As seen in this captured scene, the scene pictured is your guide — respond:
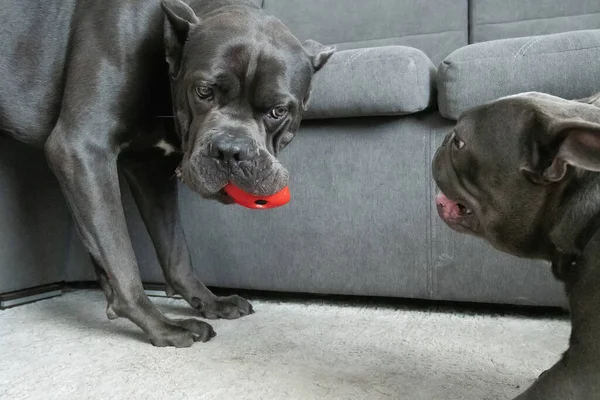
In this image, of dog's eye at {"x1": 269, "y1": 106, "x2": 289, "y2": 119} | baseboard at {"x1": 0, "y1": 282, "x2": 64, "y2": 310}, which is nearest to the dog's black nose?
dog's eye at {"x1": 269, "y1": 106, "x2": 289, "y2": 119}

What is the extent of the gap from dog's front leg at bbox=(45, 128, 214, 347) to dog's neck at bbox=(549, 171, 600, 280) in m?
0.84

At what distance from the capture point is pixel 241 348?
141cm

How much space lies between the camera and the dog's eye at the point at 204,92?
4.60 ft

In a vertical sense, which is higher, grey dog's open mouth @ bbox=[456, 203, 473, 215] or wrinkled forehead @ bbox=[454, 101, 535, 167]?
wrinkled forehead @ bbox=[454, 101, 535, 167]

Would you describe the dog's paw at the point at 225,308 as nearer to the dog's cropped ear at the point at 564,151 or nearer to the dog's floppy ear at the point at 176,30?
the dog's floppy ear at the point at 176,30

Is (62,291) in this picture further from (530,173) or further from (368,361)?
(530,173)

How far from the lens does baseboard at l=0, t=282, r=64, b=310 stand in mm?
1869

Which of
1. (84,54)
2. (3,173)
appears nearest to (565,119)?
(84,54)

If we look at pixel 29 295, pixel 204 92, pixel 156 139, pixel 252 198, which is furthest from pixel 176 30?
pixel 29 295

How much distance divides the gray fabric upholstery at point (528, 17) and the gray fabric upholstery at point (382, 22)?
0.07 meters

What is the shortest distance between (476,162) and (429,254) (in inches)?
24.5

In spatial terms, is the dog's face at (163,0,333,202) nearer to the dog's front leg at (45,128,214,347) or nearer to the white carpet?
the dog's front leg at (45,128,214,347)

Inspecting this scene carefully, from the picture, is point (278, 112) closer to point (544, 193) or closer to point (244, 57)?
point (244, 57)

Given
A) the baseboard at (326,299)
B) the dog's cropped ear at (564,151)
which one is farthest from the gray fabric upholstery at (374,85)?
the dog's cropped ear at (564,151)
